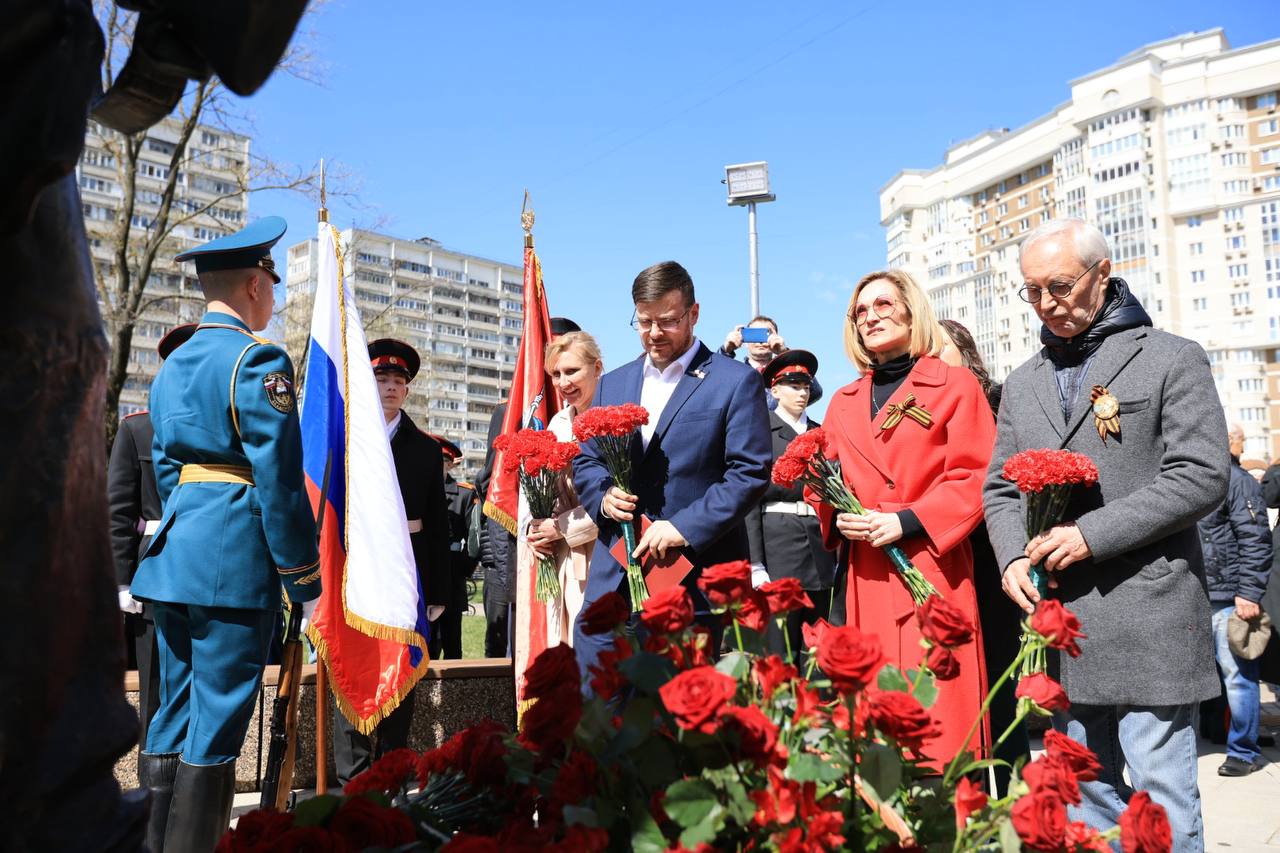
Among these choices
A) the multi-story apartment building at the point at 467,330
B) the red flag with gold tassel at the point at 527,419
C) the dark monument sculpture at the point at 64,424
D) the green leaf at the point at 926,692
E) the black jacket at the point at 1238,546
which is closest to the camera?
the dark monument sculpture at the point at 64,424

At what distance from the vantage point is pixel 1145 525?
2.87 m

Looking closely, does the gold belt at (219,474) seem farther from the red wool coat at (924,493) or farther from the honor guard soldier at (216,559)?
the red wool coat at (924,493)

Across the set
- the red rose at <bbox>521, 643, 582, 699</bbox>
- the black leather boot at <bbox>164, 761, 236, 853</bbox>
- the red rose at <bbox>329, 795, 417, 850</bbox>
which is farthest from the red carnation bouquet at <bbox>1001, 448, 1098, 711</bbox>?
the black leather boot at <bbox>164, 761, 236, 853</bbox>

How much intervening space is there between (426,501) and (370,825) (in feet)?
15.4

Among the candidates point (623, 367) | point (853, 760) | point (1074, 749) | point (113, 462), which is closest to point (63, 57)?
point (853, 760)

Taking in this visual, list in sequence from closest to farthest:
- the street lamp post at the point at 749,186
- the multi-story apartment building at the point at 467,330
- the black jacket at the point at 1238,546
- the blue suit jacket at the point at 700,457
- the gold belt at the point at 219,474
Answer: the gold belt at the point at 219,474, the blue suit jacket at the point at 700,457, the black jacket at the point at 1238,546, the street lamp post at the point at 749,186, the multi-story apartment building at the point at 467,330

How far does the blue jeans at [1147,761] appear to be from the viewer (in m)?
2.86

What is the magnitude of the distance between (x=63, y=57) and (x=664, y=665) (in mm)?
1003

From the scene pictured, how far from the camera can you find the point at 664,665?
143cm

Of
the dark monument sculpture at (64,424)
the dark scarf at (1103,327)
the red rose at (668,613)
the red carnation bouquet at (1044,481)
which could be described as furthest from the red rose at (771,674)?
the dark scarf at (1103,327)

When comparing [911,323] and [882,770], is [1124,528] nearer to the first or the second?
[911,323]

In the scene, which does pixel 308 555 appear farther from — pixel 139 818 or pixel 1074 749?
pixel 1074 749

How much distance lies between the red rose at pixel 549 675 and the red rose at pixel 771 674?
268 millimetres

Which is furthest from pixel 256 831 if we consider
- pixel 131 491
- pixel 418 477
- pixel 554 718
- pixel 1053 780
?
pixel 418 477
